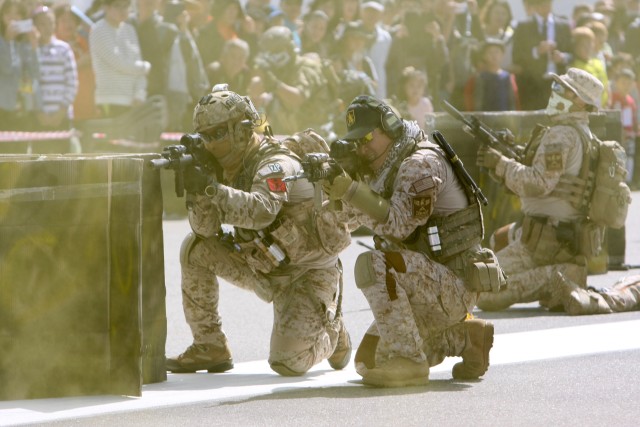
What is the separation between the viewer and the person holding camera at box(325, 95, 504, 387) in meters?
7.60

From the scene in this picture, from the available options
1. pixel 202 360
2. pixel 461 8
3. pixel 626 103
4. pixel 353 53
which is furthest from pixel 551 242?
pixel 626 103

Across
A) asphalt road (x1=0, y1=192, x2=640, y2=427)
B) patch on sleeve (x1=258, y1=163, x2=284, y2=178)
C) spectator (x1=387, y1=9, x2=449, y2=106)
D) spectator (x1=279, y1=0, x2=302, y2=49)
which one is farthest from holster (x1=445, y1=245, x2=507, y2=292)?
spectator (x1=387, y1=9, x2=449, y2=106)

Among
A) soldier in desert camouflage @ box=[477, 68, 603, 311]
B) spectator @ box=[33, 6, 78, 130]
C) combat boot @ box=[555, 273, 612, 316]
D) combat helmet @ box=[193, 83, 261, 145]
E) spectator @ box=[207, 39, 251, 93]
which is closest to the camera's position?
combat helmet @ box=[193, 83, 261, 145]

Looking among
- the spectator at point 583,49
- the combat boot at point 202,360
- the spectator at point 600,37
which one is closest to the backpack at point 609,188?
the combat boot at point 202,360

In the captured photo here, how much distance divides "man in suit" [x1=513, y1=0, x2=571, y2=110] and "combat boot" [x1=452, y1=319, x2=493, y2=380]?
36.9ft

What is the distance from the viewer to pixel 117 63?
16203 mm

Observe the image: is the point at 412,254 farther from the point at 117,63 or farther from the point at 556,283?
the point at 117,63

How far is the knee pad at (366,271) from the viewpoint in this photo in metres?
7.61

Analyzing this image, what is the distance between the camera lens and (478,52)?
739 inches

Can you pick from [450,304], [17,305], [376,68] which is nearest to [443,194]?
[450,304]

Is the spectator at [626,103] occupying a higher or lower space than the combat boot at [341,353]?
higher

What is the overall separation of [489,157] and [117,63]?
6234 millimetres

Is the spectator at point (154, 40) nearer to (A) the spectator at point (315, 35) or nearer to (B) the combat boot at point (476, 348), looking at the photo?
(A) the spectator at point (315, 35)

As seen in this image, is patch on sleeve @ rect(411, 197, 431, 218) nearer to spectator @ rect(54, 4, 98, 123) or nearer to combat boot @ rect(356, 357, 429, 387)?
combat boot @ rect(356, 357, 429, 387)
